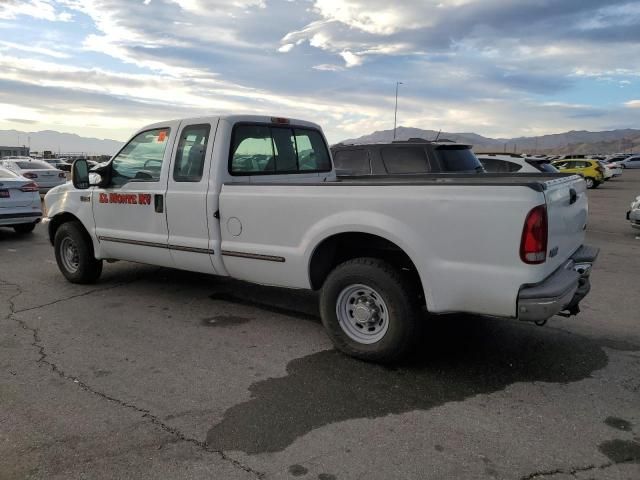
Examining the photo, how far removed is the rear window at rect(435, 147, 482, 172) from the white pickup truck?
2495mm

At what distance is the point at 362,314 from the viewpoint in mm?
4039

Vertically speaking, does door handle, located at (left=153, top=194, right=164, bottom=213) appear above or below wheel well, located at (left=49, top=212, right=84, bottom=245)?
above

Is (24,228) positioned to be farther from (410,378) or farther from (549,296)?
(549,296)

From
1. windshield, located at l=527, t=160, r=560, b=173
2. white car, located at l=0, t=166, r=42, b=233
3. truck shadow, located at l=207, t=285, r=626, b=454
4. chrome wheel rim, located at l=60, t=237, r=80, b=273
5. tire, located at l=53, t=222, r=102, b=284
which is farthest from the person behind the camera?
windshield, located at l=527, t=160, r=560, b=173

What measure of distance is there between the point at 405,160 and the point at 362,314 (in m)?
4.58

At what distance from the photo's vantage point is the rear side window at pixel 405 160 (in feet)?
26.0

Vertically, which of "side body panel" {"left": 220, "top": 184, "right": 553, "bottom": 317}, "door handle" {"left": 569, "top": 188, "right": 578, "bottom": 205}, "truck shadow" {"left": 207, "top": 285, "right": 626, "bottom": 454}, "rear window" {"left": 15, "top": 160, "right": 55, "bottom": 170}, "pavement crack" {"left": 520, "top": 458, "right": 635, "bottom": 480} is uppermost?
"rear window" {"left": 15, "top": 160, "right": 55, "bottom": 170}

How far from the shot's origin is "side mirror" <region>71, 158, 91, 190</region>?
584cm

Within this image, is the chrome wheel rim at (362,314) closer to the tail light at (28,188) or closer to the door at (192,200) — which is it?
the door at (192,200)

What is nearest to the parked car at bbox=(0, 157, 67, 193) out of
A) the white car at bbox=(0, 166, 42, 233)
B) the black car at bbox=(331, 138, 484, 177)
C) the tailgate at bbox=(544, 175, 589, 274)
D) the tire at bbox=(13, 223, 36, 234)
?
the tire at bbox=(13, 223, 36, 234)

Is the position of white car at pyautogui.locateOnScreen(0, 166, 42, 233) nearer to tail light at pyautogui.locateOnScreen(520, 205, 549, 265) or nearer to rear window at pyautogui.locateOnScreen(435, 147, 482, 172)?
rear window at pyautogui.locateOnScreen(435, 147, 482, 172)

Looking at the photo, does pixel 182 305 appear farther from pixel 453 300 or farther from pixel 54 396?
pixel 453 300

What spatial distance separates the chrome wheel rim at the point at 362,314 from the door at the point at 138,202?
6.84 feet

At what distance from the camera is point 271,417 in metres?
3.22
